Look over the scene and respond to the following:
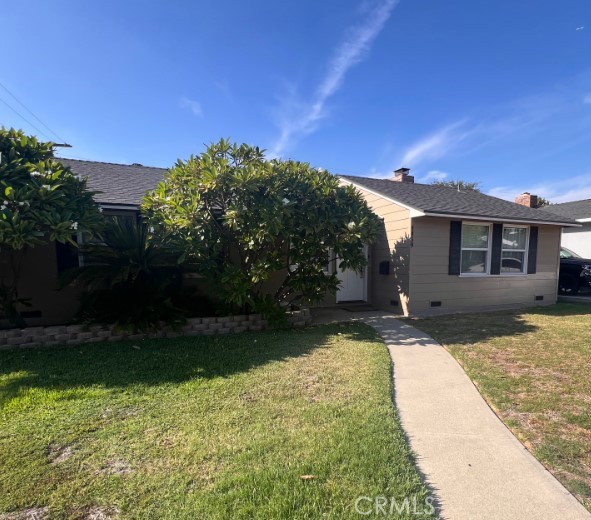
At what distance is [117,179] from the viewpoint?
8859 mm

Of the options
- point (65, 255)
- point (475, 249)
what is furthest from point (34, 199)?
point (475, 249)

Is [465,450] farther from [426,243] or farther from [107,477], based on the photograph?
[426,243]

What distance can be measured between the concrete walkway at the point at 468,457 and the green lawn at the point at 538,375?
0.14 metres

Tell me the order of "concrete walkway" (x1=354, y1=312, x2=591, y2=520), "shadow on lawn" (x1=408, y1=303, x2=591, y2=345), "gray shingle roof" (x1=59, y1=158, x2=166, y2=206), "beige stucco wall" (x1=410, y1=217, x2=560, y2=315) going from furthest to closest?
"beige stucco wall" (x1=410, y1=217, x2=560, y2=315)
"gray shingle roof" (x1=59, y1=158, x2=166, y2=206)
"shadow on lawn" (x1=408, y1=303, x2=591, y2=345)
"concrete walkway" (x1=354, y1=312, x2=591, y2=520)

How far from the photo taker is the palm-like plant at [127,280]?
18.9 feet

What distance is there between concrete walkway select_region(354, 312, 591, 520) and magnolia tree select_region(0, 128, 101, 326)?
5.21 metres

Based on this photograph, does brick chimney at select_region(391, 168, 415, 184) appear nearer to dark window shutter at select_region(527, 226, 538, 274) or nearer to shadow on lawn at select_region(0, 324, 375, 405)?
dark window shutter at select_region(527, 226, 538, 274)

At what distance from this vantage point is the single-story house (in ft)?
26.9

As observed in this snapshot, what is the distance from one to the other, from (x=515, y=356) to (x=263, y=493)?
4656 mm

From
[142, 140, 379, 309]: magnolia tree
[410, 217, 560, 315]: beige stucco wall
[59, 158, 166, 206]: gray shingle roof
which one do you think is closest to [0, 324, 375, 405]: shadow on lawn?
[142, 140, 379, 309]: magnolia tree

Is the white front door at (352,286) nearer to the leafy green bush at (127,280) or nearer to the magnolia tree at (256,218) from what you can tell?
the magnolia tree at (256,218)

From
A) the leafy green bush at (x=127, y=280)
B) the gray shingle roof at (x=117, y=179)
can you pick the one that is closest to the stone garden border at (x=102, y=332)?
the leafy green bush at (x=127, y=280)

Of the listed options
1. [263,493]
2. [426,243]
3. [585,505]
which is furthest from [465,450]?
[426,243]

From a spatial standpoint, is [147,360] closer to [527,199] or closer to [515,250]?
[515,250]
